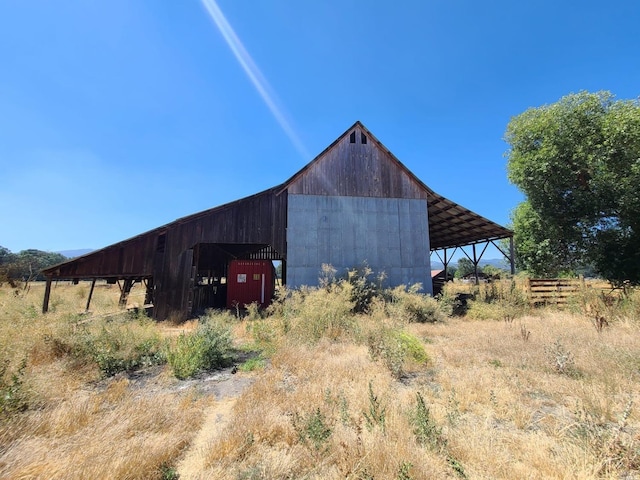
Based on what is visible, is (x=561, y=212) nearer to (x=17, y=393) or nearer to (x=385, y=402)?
(x=385, y=402)

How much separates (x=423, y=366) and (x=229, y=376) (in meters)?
4.03

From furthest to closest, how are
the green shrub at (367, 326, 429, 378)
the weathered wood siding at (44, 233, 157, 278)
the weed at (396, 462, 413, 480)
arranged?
the weathered wood siding at (44, 233, 157, 278) → the green shrub at (367, 326, 429, 378) → the weed at (396, 462, 413, 480)

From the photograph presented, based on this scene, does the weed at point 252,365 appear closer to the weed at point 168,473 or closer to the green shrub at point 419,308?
the weed at point 168,473

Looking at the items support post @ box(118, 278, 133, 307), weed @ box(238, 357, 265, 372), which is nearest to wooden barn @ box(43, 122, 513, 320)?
support post @ box(118, 278, 133, 307)

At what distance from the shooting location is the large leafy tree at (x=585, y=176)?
13.9m

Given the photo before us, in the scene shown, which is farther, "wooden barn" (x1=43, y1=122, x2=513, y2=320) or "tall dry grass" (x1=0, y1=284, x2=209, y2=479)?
"wooden barn" (x1=43, y1=122, x2=513, y2=320)

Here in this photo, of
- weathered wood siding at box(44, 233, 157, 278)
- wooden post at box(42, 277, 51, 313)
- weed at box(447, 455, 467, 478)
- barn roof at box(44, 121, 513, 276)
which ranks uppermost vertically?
barn roof at box(44, 121, 513, 276)

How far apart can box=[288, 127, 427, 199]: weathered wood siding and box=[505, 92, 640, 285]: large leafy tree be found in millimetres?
7739

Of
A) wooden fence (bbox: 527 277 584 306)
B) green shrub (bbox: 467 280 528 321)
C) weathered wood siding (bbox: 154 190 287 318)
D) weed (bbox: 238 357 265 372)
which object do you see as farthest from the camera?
weathered wood siding (bbox: 154 190 287 318)

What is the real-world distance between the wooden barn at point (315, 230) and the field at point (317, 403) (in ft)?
17.8

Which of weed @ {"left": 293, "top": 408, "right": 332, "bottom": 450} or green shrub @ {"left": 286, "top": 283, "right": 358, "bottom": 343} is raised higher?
green shrub @ {"left": 286, "top": 283, "right": 358, "bottom": 343}

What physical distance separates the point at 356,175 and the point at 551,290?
1096cm

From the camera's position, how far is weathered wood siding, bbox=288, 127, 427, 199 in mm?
14883

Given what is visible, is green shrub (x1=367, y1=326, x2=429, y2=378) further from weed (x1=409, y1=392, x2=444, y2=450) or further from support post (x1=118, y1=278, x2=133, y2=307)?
support post (x1=118, y1=278, x2=133, y2=307)
